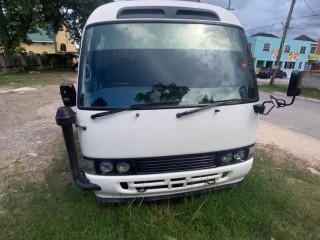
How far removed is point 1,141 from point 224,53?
16.6 feet

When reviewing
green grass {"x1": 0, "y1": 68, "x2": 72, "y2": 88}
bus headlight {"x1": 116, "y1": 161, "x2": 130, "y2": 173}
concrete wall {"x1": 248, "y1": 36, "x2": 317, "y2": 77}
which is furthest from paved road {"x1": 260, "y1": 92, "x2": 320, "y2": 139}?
concrete wall {"x1": 248, "y1": 36, "x2": 317, "y2": 77}

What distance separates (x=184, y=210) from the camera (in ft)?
9.82

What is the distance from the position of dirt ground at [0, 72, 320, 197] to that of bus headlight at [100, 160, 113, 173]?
1903mm

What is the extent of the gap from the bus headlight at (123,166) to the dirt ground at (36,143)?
2.04m

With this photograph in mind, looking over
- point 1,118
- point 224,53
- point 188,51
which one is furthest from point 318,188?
point 1,118

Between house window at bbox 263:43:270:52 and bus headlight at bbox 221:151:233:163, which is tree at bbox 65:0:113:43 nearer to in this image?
bus headlight at bbox 221:151:233:163

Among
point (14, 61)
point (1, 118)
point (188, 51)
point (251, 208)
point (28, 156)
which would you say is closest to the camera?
point (188, 51)

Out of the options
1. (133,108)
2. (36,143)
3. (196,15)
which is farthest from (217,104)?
(36,143)

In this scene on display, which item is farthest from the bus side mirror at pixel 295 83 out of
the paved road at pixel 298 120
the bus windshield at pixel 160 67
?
the paved road at pixel 298 120

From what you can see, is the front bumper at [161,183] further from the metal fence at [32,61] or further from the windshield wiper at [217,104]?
the metal fence at [32,61]

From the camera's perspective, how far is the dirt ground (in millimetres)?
4223

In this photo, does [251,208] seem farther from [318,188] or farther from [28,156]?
[28,156]

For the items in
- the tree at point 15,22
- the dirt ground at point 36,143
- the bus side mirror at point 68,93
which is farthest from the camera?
the tree at point 15,22

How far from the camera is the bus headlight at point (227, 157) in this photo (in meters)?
2.80
